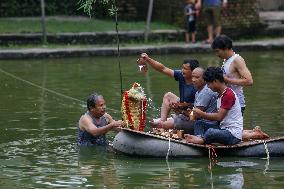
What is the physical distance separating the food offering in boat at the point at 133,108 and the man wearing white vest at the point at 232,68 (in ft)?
3.79

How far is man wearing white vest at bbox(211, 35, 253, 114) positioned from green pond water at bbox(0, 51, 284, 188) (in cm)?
104

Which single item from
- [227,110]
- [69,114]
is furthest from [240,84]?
[69,114]

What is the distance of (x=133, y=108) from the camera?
13648mm

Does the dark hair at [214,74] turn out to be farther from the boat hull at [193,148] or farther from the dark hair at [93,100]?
the dark hair at [93,100]

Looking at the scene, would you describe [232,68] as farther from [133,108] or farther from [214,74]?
[133,108]

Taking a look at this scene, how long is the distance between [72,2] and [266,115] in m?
14.3

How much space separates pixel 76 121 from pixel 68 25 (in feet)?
39.9

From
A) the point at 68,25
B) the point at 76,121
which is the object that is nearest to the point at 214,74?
the point at 76,121

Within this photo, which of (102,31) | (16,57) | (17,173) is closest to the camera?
(17,173)

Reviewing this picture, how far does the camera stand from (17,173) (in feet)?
41.0

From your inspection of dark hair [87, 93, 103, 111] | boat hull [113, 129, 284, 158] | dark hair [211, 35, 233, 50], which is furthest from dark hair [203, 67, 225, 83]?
dark hair [87, 93, 103, 111]

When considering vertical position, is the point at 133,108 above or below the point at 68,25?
above

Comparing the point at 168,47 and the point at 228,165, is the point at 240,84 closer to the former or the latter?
the point at 228,165

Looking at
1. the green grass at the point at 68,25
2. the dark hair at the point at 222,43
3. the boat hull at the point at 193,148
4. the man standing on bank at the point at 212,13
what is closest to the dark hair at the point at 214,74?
the dark hair at the point at 222,43
